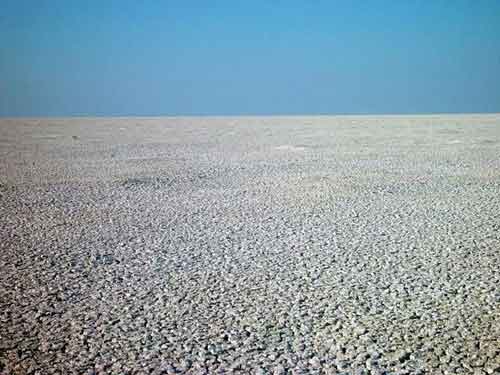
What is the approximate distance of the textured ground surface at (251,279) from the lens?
1.59m

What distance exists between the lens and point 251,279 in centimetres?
229

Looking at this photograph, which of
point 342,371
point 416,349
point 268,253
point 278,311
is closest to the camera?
point 342,371

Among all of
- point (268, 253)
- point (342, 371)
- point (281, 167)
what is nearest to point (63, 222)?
point (268, 253)

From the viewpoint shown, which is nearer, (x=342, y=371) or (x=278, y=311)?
(x=342, y=371)

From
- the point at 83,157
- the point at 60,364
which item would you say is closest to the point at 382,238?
the point at 60,364

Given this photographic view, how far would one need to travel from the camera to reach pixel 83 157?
8250mm

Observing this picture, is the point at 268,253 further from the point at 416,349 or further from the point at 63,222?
the point at 63,222

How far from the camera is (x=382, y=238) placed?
2.99 metres

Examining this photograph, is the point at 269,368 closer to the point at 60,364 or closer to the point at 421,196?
the point at 60,364

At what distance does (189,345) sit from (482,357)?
1060 mm

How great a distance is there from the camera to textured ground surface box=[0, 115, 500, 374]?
159 cm

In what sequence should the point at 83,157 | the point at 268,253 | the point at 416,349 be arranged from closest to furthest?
the point at 416,349 → the point at 268,253 → the point at 83,157

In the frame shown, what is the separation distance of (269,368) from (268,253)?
1.23 m

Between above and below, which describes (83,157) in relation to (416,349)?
above
